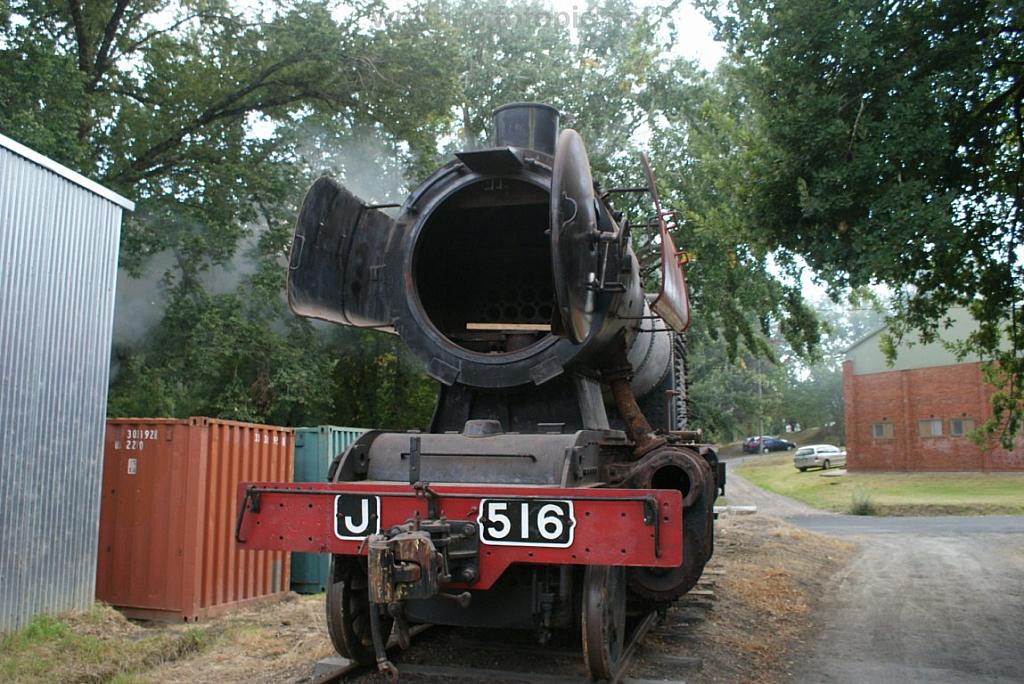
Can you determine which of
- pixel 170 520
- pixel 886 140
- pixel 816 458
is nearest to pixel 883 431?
pixel 816 458

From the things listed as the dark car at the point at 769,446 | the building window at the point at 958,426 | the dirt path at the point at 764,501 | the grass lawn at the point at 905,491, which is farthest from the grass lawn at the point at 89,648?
the dark car at the point at 769,446

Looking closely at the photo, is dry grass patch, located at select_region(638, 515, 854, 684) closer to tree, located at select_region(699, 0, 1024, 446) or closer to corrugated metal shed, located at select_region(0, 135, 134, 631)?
tree, located at select_region(699, 0, 1024, 446)

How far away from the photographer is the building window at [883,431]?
33.4 m

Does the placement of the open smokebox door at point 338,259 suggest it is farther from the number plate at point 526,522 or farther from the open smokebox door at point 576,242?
the number plate at point 526,522

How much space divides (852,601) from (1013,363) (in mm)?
2856

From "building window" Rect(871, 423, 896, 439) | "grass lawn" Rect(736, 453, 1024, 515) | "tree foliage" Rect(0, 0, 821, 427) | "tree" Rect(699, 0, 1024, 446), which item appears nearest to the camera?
"tree" Rect(699, 0, 1024, 446)

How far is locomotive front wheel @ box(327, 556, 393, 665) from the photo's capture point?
447 cm

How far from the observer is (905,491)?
25.8m

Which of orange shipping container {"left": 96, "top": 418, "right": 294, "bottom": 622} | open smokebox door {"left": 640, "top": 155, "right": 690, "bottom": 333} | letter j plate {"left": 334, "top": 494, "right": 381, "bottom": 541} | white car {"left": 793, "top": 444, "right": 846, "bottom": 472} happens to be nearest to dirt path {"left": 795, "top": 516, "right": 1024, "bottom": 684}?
open smokebox door {"left": 640, "top": 155, "right": 690, "bottom": 333}

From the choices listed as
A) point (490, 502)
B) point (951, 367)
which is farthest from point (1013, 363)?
point (951, 367)

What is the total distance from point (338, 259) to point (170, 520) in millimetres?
3721

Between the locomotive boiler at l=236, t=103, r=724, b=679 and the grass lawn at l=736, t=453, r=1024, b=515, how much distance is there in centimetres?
1736

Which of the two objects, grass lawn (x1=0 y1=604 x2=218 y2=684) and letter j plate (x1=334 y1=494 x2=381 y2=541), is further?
grass lawn (x1=0 y1=604 x2=218 y2=684)

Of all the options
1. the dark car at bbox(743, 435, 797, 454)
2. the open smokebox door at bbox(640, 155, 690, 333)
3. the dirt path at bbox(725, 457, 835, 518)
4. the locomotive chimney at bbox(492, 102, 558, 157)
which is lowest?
the dirt path at bbox(725, 457, 835, 518)
